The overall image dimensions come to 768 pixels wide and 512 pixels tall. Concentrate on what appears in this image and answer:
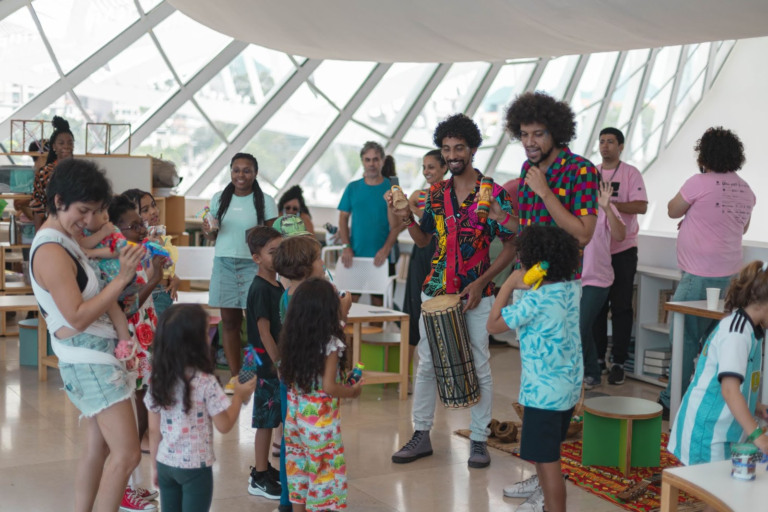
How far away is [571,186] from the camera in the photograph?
3.77 meters

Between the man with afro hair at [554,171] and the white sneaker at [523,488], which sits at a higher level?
the man with afro hair at [554,171]

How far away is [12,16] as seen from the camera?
347 inches

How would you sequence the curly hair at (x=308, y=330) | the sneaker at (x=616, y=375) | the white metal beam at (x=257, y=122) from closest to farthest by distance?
the curly hair at (x=308, y=330) → the sneaker at (x=616, y=375) → the white metal beam at (x=257, y=122)

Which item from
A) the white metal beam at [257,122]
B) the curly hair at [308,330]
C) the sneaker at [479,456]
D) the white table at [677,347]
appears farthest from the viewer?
the white metal beam at [257,122]

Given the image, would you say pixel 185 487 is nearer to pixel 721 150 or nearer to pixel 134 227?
pixel 134 227

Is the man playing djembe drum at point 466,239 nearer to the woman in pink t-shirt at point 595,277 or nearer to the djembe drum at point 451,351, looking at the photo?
the djembe drum at point 451,351

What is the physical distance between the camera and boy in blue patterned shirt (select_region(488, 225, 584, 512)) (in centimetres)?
335

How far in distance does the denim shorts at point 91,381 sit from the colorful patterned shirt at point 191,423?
0.80 feet

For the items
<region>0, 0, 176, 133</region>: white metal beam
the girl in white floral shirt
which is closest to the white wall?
<region>0, 0, 176, 133</region>: white metal beam

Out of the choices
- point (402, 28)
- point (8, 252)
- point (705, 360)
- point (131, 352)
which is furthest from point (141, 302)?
point (8, 252)

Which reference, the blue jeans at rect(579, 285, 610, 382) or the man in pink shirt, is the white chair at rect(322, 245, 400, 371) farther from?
the man in pink shirt

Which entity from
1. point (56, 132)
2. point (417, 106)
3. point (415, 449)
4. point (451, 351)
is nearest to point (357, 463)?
point (415, 449)

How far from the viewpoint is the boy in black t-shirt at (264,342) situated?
12.4ft

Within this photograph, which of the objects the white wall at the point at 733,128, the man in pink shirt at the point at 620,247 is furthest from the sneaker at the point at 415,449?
the white wall at the point at 733,128
